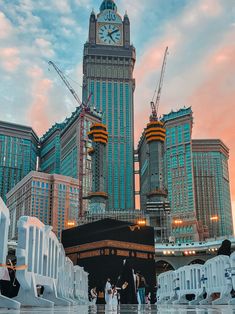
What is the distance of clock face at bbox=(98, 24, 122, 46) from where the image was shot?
193 meters

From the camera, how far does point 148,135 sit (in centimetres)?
13488

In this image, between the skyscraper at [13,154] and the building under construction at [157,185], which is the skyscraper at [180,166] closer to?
the building under construction at [157,185]

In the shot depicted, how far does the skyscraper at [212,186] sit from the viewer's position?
Result: 166625 mm

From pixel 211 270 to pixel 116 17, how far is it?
649 feet

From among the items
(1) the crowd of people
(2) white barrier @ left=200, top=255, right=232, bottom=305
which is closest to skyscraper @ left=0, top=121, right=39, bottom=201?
(1) the crowd of people

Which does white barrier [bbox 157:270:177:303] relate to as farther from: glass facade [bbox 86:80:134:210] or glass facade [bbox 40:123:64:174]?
glass facade [bbox 40:123:64:174]

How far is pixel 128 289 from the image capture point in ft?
120

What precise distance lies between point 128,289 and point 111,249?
583cm

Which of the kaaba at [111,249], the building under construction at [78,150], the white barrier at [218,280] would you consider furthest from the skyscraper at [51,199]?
the white barrier at [218,280]

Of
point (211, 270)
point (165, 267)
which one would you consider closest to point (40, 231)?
point (211, 270)

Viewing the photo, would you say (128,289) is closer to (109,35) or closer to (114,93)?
(114,93)

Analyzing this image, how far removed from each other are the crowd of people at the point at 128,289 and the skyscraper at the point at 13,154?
5964 inches

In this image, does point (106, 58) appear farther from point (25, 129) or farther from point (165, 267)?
point (165, 267)

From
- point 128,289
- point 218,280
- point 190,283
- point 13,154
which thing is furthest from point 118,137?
point 218,280
